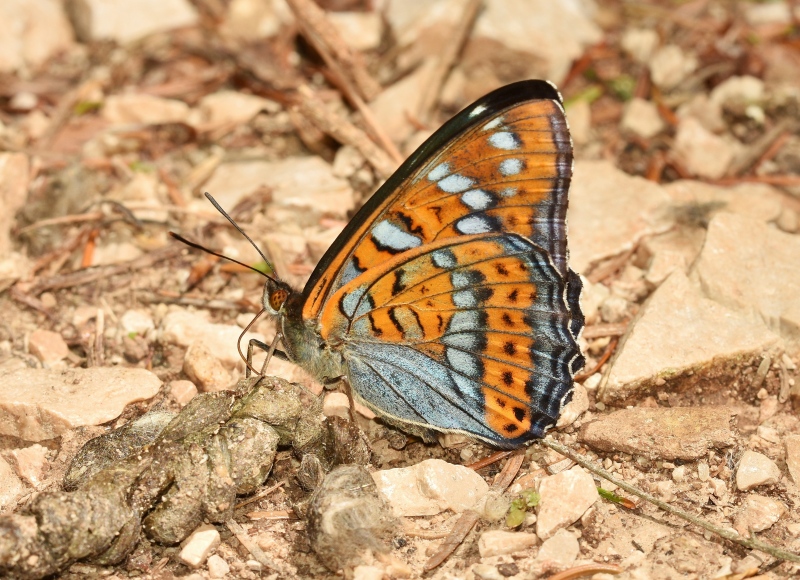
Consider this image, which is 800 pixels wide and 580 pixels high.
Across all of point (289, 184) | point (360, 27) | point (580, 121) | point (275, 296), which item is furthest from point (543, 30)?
point (275, 296)

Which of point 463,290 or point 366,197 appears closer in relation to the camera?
point 463,290

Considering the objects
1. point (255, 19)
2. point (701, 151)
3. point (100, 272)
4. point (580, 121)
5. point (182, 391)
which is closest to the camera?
point (182, 391)

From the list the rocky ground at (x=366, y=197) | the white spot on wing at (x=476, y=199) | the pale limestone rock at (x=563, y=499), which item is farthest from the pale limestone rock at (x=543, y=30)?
the pale limestone rock at (x=563, y=499)

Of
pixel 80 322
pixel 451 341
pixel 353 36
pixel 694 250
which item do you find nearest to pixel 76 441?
pixel 80 322

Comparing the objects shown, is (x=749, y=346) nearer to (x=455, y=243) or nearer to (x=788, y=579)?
(x=788, y=579)

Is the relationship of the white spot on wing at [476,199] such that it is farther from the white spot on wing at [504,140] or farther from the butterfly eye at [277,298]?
the butterfly eye at [277,298]

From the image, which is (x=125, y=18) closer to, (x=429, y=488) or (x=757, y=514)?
(x=429, y=488)

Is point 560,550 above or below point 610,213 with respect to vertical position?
below
